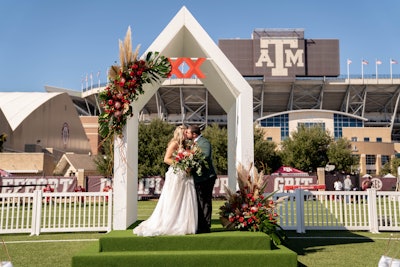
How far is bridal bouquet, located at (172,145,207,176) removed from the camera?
674cm

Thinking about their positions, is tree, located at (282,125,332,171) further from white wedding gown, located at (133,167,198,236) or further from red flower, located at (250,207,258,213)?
white wedding gown, located at (133,167,198,236)

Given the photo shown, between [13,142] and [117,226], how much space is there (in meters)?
42.9

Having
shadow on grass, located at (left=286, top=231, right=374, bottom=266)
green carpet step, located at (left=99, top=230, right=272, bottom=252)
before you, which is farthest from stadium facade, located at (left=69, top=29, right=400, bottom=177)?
green carpet step, located at (left=99, top=230, right=272, bottom=252)

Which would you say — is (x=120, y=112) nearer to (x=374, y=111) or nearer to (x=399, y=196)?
(x=399, y=196)

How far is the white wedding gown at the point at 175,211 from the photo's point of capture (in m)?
6.53

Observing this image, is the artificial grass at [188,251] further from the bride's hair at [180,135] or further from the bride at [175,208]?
the bride's hair at [180,135]

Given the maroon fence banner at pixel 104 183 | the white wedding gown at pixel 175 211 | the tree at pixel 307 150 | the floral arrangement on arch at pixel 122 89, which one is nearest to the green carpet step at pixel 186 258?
the white wedding gown at pixel 175 211

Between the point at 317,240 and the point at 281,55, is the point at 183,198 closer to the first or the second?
the point at 317,240

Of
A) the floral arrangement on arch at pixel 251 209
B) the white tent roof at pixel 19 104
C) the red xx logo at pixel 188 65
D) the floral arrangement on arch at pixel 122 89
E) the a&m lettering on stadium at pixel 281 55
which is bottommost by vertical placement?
the floral arrangement on arch at pixel 251 209

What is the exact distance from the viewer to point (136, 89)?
26.0 ft

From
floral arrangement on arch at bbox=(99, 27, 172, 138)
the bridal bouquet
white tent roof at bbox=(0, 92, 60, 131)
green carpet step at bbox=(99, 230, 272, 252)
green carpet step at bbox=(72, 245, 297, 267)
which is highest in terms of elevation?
white tent roof at bbox=(0, 92, 60, 131)

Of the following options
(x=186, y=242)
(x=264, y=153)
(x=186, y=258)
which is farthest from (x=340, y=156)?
(x=186, y=258)

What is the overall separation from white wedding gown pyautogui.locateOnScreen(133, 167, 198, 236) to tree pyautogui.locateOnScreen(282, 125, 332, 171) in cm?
3695

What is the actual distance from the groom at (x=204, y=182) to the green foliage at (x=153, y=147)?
25.2m
